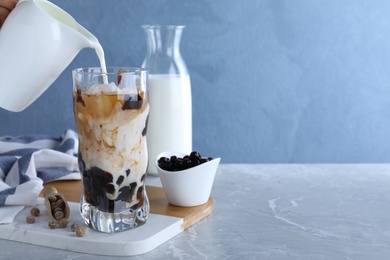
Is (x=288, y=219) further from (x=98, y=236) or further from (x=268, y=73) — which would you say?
(x=268, y=73)

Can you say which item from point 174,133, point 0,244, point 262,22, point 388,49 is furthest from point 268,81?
point 0,244

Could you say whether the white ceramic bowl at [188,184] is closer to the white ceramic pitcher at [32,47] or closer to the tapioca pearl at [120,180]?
the tapioca pearl at [120,180]

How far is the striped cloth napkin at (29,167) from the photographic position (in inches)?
47.1

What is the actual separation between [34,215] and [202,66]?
1.13m

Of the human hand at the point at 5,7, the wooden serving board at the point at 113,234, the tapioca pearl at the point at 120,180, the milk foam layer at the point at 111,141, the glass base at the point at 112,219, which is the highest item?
the human hand at the point at 5,7

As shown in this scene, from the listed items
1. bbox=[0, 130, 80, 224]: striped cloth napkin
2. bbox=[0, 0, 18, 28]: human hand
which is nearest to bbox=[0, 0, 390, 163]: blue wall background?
bbox=[0, 130, 80, 224]: striped cloth napkin

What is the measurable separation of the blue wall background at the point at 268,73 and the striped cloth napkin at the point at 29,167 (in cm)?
60

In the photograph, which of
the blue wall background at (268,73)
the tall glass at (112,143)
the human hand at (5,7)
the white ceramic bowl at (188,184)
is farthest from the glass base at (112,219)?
the blue wall background at (268,73)

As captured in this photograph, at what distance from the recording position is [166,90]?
152cm

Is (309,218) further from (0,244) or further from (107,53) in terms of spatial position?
(107,53)

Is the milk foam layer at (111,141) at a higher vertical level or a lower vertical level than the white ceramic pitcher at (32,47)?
lower

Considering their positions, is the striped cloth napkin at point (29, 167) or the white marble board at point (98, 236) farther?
the striped cloth napkin at point (29, 167)

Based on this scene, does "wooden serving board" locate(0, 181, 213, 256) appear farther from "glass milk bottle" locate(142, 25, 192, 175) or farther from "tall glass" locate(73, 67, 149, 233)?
"glass milk bottle" locate(142, 25, 192, 175)

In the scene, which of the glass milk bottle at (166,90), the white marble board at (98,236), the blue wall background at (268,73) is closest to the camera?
the white marble board at (98,236)
